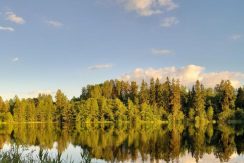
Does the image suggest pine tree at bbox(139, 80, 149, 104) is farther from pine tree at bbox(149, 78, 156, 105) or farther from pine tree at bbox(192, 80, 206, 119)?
pine tree at bbox(192, 80, 206, 119)

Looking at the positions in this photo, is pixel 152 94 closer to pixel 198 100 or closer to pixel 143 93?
pixel 143 93

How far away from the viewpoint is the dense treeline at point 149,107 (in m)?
140

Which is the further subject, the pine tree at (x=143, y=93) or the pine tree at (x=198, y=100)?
the pine tree at (x=143, y=93)

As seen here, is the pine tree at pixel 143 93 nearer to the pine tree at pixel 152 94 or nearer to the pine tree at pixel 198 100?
the pine tree at pixel 152 94

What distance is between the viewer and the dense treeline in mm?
139625

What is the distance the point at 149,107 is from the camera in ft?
469

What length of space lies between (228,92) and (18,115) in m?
77.6

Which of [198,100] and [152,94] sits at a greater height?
[152,94]

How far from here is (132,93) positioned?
564 ft

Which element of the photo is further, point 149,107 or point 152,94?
point 152,94

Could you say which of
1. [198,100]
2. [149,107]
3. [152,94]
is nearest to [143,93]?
[152,94]

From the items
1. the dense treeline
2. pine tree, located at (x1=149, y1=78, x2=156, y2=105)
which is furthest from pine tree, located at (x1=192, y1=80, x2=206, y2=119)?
pine tree, located at (x1=149, y1=78, x2=156, y2=105)

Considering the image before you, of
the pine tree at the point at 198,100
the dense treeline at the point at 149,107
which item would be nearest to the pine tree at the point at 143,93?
the dense treeline at the point at 149,107

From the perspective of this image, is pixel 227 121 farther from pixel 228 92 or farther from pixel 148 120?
pixel 148 120
